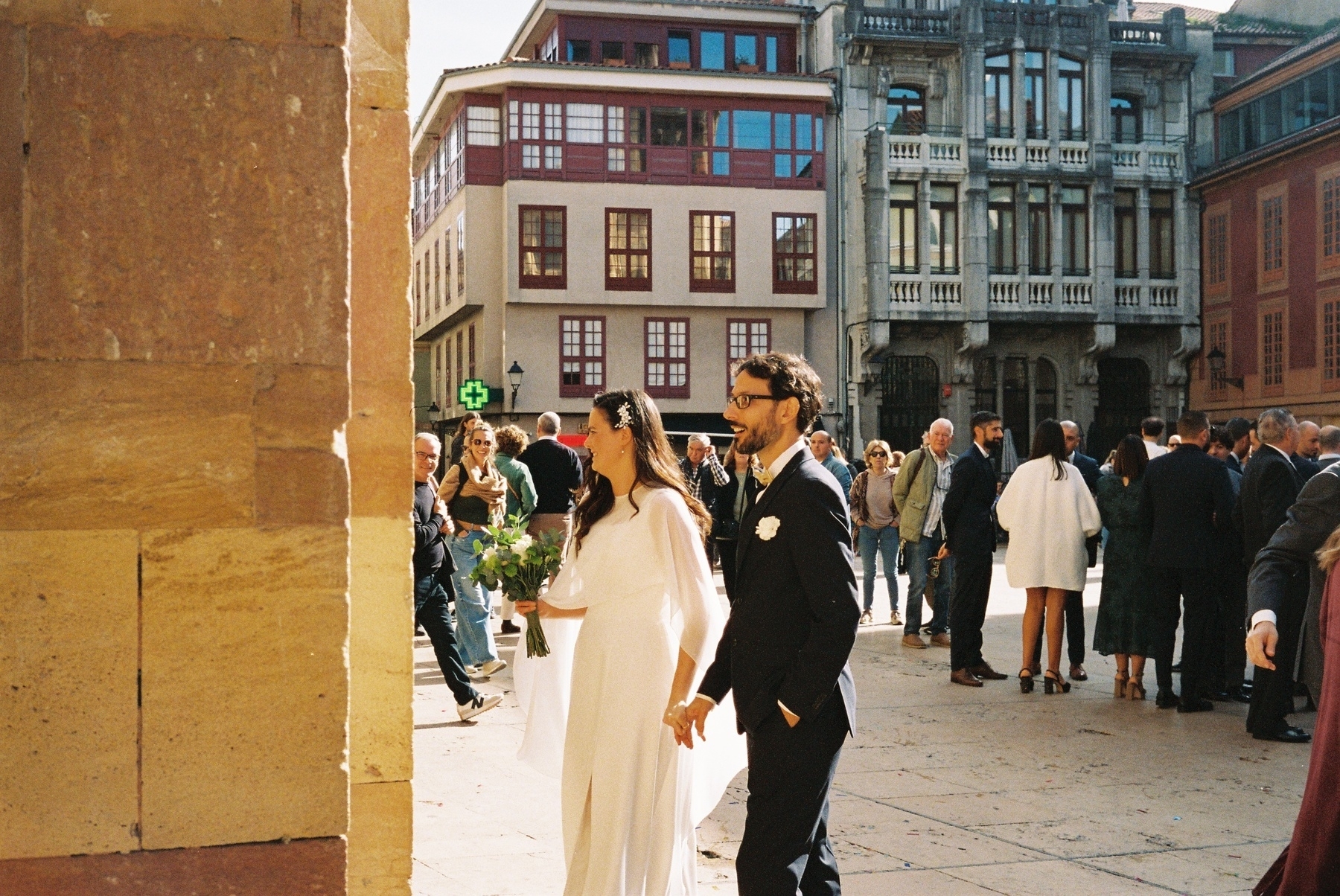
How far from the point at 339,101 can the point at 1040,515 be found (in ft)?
26.5

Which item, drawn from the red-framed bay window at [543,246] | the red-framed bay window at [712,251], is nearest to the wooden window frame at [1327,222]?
the red-framed bay window at [712,251]

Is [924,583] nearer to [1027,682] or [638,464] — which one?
[1027,682]

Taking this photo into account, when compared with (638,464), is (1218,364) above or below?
above

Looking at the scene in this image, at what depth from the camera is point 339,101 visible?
10.6 ft

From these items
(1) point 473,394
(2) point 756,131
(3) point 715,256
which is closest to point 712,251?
(3) point 715,256

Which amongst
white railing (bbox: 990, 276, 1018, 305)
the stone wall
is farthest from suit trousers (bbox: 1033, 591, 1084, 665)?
Result: white railing (bbox: 990, 276, 1018, 305)

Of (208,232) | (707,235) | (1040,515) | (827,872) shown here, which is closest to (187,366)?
(208,232)

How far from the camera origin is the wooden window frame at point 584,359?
35250 millimetres

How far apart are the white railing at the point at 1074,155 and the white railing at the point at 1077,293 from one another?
294cm

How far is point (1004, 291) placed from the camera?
119 ft

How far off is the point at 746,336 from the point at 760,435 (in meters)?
32.2

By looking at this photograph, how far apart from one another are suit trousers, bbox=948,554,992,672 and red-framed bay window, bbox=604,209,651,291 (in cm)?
2513

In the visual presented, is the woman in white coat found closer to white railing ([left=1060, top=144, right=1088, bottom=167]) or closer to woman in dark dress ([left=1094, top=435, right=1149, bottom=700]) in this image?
woman in dark dress ([left=1094, top=435, right=1149, bottom=700])

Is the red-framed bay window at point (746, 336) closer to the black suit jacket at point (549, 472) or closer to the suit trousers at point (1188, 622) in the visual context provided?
the black suit jacket at point (549, 472)
